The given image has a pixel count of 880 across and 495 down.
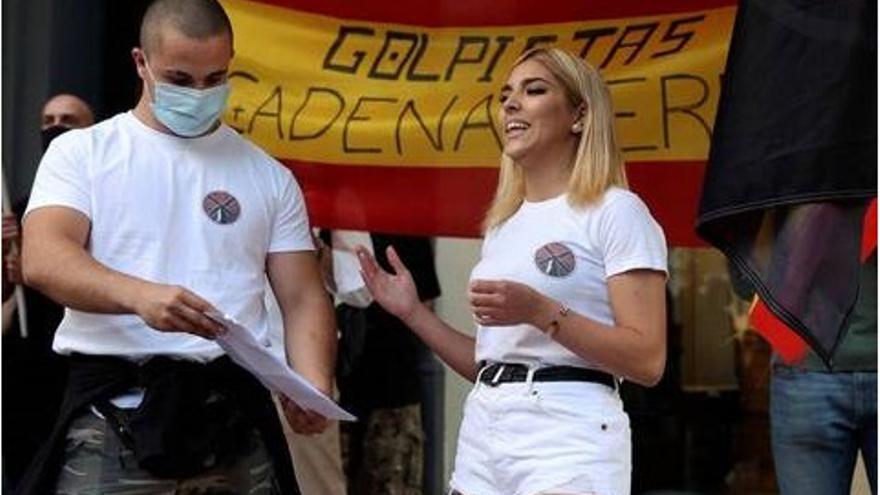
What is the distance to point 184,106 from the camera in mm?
3891

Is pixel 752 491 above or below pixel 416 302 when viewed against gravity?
below

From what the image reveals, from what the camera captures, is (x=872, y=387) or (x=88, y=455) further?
(x=872, y=387)

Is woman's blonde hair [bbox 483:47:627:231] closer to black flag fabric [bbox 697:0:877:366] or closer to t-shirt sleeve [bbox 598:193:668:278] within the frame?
t-shirt sleeve [bbox 598:193:668:278]

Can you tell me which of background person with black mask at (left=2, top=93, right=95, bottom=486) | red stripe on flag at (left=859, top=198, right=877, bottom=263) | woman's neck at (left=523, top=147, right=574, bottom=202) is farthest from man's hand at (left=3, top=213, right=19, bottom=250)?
red stripe on flag at (left=859, top=198, right=877, bottom=263)

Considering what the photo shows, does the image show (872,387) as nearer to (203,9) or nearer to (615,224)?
(615,224)

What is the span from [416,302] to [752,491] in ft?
15.6

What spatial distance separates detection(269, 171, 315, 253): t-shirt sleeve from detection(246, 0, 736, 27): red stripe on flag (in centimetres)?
134

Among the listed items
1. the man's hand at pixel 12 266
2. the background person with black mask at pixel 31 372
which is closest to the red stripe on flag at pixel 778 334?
the man's hand at pixel 12 266

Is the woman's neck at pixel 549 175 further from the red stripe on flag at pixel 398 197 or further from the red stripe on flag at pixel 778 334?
the red stripe on flag at pixel 398 197

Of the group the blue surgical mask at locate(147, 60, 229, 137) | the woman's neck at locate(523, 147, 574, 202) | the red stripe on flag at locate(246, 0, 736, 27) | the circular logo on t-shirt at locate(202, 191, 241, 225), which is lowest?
the circular logo on t-shirt at locate(202, 191, 241, 225)

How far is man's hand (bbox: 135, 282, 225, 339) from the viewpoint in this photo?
3.54m

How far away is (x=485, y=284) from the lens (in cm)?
350

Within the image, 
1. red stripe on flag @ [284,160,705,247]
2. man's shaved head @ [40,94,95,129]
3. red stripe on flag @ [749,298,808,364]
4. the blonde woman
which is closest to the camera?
the blonde woman

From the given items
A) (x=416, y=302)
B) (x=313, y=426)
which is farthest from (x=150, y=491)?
(x=416, y=302)
